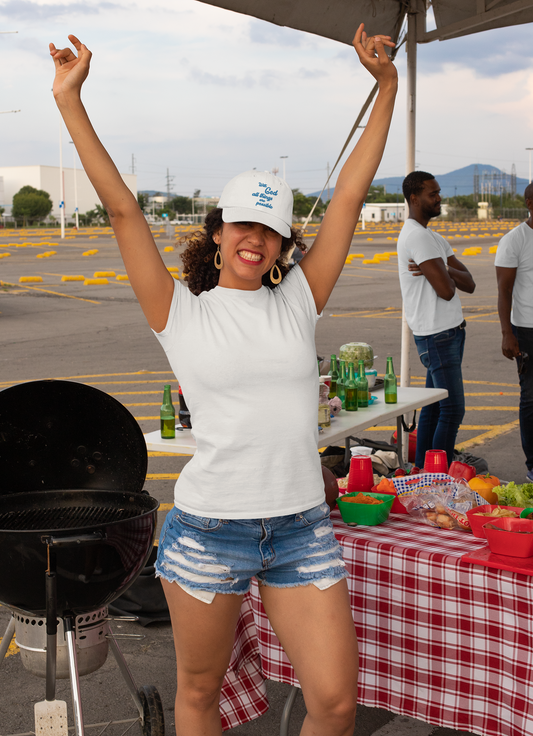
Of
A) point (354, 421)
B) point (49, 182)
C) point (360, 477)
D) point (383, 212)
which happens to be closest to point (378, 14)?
point (354, 421)

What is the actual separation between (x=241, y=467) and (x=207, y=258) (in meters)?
0.75

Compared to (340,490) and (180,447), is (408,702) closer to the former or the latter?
(340,490)

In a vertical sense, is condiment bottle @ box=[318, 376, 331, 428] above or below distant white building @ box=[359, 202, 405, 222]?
below

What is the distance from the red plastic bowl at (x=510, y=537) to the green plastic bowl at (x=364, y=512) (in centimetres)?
45

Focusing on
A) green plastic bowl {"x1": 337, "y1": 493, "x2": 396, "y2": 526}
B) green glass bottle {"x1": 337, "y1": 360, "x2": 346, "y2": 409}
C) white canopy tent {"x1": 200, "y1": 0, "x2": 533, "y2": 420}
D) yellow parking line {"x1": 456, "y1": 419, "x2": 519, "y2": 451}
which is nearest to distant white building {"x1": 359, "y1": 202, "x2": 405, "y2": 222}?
yellow parking line {"x1": 456, "y1": 419, "x2": 519, "y2": 451}

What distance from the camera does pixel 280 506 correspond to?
6.72 feet

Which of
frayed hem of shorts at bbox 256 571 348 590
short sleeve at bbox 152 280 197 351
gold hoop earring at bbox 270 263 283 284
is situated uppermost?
gold hoop earring at bbox 270 263 283 284

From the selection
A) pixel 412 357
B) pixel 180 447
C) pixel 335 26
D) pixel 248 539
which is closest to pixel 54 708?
pixel 248 539

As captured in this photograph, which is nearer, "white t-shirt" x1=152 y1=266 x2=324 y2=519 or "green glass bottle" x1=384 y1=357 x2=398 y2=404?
"white t-shirt" x1=152 y1=266 x2=324 y2=519

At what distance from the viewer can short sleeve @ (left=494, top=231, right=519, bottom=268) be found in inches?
225

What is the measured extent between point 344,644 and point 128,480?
3.74ft

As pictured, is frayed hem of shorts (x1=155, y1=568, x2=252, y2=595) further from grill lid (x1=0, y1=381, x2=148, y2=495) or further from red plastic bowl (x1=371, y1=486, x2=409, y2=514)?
red plastic bowl (x1=371, y1=486, x2=409, y2=514)

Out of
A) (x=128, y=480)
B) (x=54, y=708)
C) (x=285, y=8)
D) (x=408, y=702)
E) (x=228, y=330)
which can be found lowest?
(x=408, y=702)

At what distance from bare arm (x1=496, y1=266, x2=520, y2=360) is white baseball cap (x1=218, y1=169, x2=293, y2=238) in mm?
3981
